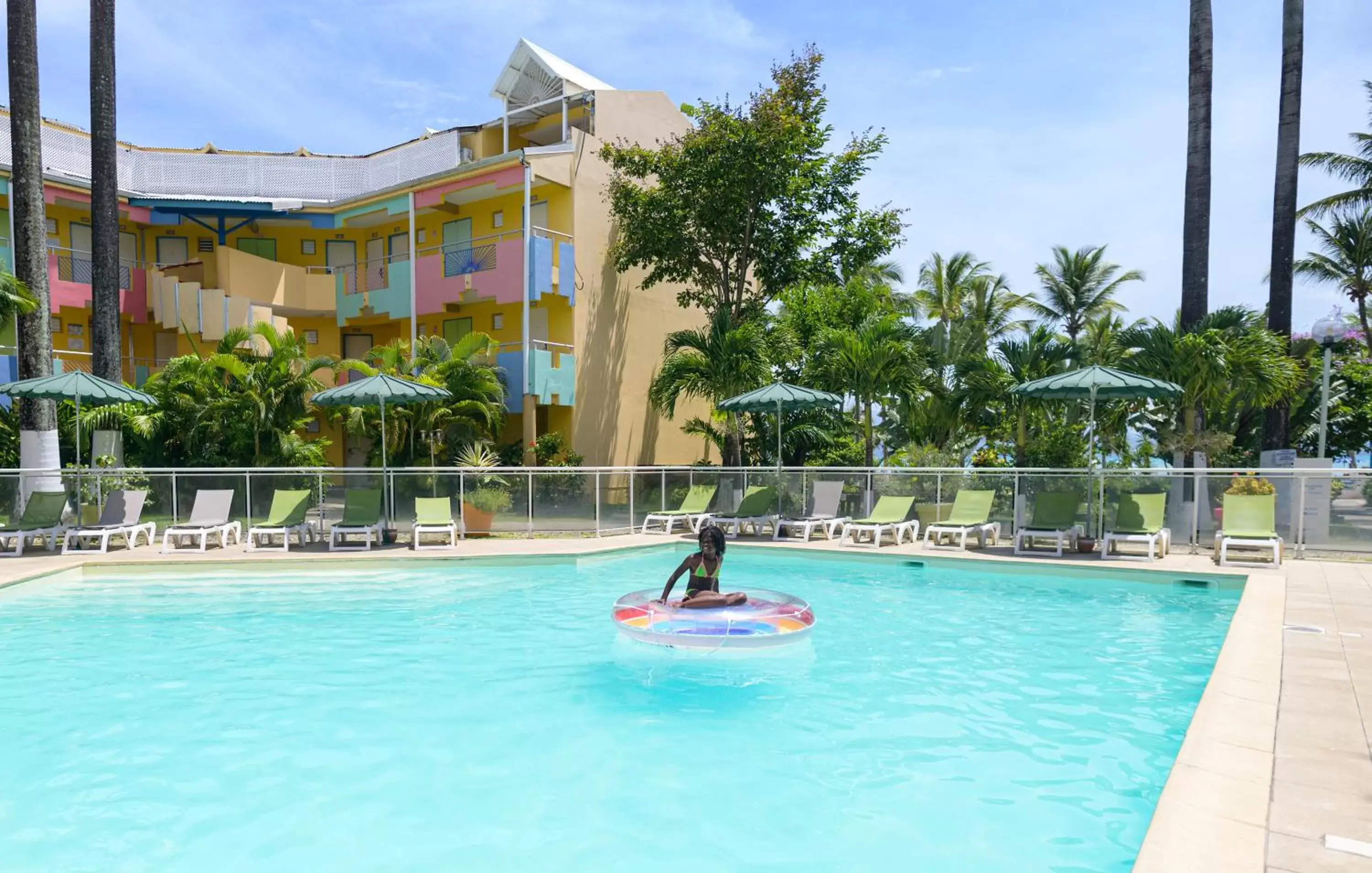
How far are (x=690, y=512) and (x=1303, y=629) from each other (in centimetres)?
1067

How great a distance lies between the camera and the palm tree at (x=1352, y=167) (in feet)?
94.0

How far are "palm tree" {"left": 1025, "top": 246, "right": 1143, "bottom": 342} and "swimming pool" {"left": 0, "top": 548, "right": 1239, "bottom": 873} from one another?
29.8 metres

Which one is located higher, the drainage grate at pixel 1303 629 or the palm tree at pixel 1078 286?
the palm tree at pixel 1078 286

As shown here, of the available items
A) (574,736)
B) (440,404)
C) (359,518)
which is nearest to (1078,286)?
(440,404)

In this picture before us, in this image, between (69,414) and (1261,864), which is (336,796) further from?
(69,414)

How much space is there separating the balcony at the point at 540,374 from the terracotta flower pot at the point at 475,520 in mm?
6737

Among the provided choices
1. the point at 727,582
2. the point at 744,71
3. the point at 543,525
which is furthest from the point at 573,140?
the point at 727,582

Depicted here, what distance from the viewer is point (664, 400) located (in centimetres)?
2095

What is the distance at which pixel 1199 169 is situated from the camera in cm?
1759

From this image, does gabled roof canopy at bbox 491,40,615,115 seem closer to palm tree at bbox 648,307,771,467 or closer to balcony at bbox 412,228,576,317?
balcony at bbox 412,228,576,317

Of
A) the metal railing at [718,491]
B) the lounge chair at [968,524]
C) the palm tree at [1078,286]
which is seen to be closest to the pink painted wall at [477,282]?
the metal railing at [718,491]

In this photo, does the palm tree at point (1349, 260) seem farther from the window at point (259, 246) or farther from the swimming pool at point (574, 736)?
the window at point (259, 246)

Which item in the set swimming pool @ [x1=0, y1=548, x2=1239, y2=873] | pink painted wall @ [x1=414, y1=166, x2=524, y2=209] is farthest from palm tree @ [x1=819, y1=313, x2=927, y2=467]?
pink painted wall @ [x1=414, y1=166, x2=524, y2=209]

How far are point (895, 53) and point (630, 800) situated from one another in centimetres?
1521
